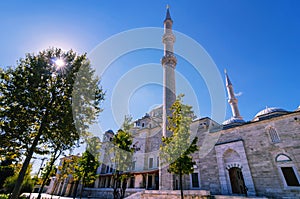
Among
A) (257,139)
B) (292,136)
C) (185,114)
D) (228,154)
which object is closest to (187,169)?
(185,114)

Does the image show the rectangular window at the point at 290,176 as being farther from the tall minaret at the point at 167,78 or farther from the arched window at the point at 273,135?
the tall minaret at the point at 167,78

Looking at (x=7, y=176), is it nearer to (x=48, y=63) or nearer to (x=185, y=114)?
(x=48, y=63)

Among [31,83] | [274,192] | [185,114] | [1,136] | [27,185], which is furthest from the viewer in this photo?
[27,185]

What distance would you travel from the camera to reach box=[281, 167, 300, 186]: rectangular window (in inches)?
472

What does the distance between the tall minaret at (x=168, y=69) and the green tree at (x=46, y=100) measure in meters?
9.70

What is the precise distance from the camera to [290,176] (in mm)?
12242

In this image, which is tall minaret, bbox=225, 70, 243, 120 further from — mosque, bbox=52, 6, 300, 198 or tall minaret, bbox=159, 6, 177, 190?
tall minaret, bbox=159, 6, 177, 190

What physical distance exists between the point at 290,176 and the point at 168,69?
18.1 metres

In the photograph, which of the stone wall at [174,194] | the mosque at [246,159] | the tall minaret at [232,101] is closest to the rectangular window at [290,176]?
the mosque at [246,159]

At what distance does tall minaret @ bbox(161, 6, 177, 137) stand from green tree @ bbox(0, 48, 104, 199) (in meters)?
9.70

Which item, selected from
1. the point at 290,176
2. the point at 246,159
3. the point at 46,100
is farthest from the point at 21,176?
the point at 290,176

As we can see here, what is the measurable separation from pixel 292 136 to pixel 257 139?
2475 mm

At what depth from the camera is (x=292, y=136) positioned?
12930 millimetres

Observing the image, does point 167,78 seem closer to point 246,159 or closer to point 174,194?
point 246,159
